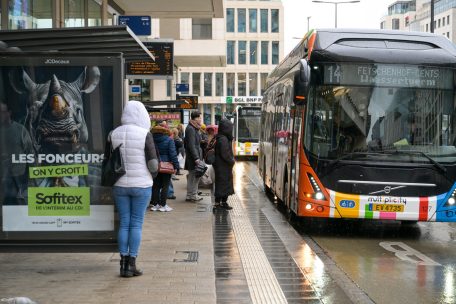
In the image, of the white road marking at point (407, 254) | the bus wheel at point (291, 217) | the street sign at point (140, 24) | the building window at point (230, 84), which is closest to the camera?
the white road marking at point (407, 254)

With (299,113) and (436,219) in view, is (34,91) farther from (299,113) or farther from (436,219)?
(436,219)

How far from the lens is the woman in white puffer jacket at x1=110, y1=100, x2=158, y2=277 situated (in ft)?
22.4

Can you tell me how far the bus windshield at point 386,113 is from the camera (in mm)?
10359

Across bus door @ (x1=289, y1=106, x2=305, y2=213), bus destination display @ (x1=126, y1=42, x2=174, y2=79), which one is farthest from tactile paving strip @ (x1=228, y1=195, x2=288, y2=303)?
bus destination display @ (x1=126, y1=42, x2=174, y2=79)

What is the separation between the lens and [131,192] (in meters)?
6.82

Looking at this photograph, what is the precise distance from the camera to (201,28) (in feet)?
186

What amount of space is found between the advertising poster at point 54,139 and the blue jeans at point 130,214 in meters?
0.30

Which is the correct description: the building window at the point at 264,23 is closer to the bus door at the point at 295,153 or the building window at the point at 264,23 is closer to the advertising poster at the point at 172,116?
the advertising poster at the point at 172,116

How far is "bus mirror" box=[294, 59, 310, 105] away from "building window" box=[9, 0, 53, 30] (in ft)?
17.4

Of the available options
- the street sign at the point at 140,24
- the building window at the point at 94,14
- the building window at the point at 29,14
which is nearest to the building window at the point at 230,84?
the building window at the point at 94,14

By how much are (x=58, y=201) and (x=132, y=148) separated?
3.17 ft

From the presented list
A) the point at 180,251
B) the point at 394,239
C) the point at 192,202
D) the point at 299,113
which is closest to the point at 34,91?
the point at 180,251

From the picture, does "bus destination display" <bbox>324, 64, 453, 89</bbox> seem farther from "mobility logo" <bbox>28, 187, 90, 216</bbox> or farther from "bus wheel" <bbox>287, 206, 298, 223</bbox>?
"mobility logo" <bbox>28, 187, 90, 216</bbox>

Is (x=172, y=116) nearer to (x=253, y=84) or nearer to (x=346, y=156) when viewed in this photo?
(x=346, y=156)
